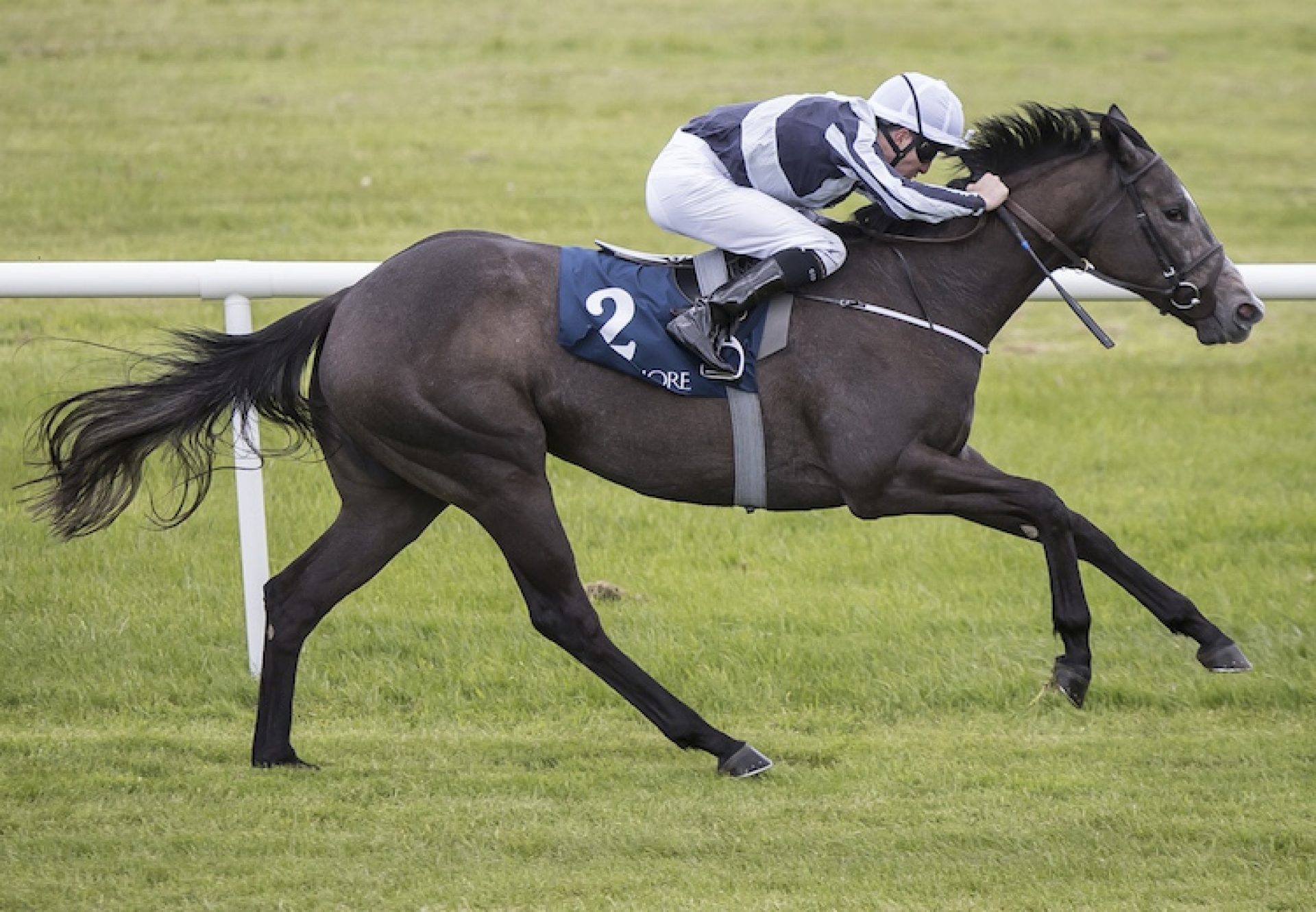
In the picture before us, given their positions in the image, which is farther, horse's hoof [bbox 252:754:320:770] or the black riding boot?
horse's hoof [bbox 252:754:320:770]

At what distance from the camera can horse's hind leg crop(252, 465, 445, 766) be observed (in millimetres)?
5387

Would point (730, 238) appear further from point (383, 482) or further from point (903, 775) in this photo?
point (903, 775)

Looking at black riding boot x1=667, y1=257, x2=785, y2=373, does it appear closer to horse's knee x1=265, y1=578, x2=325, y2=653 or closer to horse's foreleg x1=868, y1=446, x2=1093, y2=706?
horse's foreleg x1=868, y1=446, x2=1093, y2=706

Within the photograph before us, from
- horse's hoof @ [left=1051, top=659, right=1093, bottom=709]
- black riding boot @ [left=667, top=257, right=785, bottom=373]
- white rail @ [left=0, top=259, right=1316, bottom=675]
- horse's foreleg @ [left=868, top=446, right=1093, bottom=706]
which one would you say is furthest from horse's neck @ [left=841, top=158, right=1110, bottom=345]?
horse's hoof @ [left=1051, top=659, right=1093, bottom=709]

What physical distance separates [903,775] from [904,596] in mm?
1634

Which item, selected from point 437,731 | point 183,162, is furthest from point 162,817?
point 183,162

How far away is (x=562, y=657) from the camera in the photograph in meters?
6.33

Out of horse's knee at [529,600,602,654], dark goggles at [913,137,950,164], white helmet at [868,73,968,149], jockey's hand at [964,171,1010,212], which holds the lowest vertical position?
horse's knee at [529,600,602,654]

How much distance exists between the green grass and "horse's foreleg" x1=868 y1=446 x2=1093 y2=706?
410 mm

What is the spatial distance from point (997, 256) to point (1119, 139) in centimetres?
47

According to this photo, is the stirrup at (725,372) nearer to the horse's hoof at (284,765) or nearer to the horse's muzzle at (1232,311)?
the horse's muzzle at (1232,311)

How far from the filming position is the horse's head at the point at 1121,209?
202 inches

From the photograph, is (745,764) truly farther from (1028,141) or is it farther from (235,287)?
(235,287)

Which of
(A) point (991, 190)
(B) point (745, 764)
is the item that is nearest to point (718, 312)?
(A) point (991, 190)
